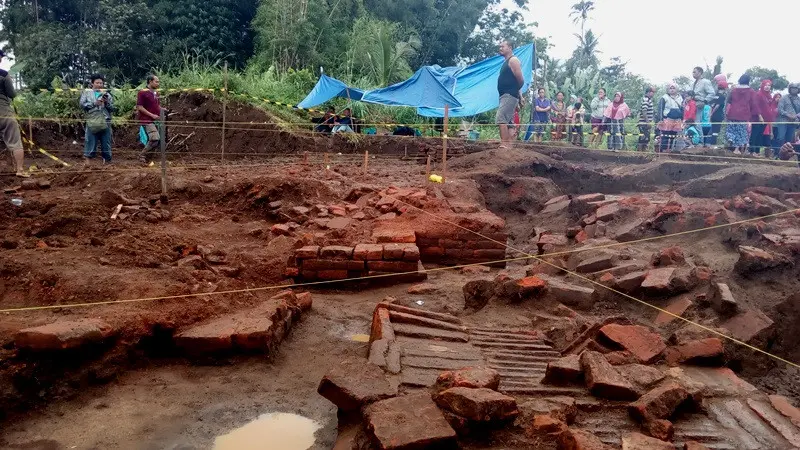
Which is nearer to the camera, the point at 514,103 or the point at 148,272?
the point at 148,272

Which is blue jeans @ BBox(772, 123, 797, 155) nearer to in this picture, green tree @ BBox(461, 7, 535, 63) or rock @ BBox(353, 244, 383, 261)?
rock @ BBox(353, 244, 383, 261)

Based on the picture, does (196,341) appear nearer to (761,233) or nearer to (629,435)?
(629,435)

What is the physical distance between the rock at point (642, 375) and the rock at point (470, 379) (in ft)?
2.50

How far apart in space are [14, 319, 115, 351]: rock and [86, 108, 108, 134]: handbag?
6332 millimetres

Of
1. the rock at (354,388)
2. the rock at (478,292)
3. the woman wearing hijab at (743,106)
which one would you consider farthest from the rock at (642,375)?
the woman wearing hijab at (743,106)

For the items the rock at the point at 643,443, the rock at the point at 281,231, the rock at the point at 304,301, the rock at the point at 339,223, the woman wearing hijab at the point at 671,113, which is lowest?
the rock at the point at 304,301

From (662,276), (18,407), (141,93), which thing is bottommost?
(18,407)

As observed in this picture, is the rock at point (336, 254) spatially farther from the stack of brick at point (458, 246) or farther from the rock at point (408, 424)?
the rock at point (408, 424)

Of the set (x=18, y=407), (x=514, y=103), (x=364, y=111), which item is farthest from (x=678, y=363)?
(x=364, y=111)

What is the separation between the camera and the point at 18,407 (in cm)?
292

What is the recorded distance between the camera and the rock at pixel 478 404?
2.40m

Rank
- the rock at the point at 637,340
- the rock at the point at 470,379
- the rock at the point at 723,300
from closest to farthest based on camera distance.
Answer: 1. the rock at the point at 470,379
2. the rock at the point at 637,340
3. the rock at the point at 723,300

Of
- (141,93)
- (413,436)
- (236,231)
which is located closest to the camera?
(413,436)

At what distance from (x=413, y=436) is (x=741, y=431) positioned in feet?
5.45
